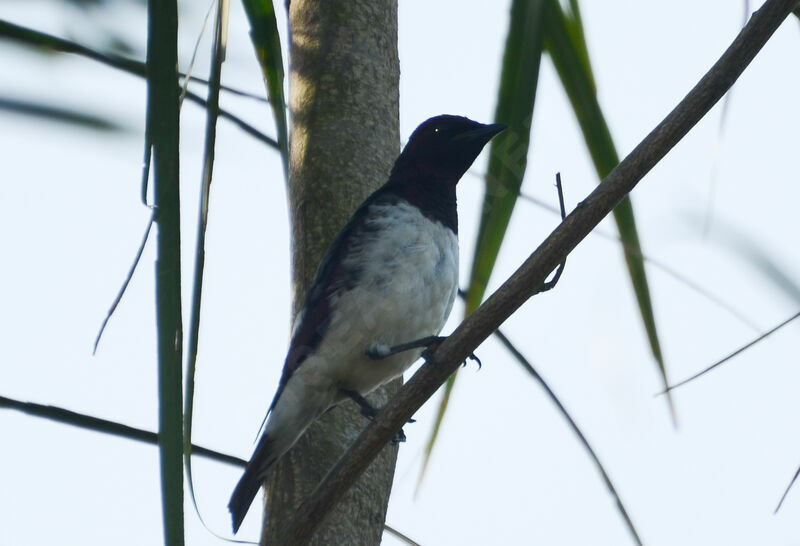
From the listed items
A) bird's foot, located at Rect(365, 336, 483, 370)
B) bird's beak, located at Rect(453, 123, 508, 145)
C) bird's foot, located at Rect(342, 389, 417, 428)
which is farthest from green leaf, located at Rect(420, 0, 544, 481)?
A: bird's beak, located at Rect(453, 123, 508, 145)

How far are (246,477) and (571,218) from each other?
1574 millimetres

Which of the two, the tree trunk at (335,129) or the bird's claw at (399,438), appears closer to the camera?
the bird's claw at (399,438)

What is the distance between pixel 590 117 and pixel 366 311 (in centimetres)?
105

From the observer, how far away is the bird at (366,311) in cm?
317

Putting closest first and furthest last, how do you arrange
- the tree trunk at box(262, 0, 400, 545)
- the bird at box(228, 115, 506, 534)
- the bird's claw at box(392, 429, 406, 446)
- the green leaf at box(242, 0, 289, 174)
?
the green leaf at box(242, 0, 289, 174)
the bird's claw at box(392, 429, 406, 446)
the tree trunk at box(262, 0, 400, 545)
the bird at box(228, 115, 506, 534)

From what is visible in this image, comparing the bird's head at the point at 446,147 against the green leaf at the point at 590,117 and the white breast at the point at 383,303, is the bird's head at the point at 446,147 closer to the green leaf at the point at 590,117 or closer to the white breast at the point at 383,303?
the white breast at the point at 383,303

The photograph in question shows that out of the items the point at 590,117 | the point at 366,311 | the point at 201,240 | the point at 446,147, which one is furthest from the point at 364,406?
the point at 201,240

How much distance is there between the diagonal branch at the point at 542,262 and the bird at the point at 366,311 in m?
0.99

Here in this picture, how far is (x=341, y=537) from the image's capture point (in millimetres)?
2553

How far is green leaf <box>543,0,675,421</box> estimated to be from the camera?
94.4 inches

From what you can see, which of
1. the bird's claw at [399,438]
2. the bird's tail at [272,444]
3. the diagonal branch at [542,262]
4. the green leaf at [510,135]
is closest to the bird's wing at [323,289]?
the bird's tail at [272,444]

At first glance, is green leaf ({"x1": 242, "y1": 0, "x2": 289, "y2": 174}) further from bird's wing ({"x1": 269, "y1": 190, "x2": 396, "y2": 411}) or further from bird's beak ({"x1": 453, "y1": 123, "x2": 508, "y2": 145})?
bird's beak ({"x1": 453, "y1": 123, "x2": 508, "y2": 145})

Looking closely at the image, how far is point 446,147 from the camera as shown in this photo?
4.03 meters

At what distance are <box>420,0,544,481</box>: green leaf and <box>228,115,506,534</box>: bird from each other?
0.58 meters
